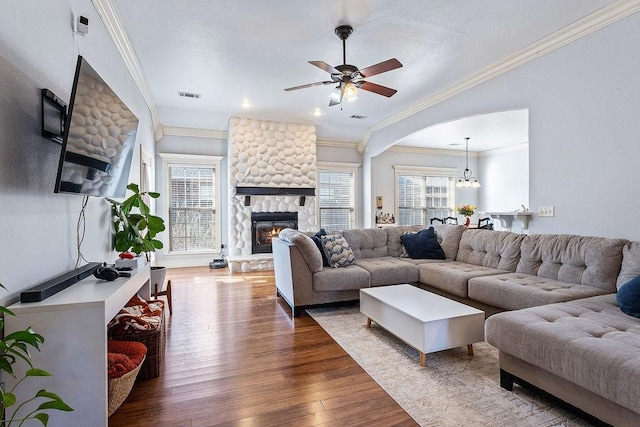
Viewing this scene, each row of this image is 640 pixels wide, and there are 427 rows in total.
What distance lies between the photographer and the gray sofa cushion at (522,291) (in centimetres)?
253

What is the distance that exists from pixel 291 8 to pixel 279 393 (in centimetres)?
314

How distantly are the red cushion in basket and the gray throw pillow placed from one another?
7.07 feet

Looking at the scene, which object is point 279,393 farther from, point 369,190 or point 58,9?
point 369,190

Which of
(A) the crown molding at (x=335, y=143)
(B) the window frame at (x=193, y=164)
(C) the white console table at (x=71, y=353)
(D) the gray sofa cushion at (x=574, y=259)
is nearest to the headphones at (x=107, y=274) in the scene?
(C) the white console table at (x=71, y=353)

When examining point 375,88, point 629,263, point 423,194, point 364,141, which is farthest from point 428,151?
point 629,263

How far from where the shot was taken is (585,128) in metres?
3.17

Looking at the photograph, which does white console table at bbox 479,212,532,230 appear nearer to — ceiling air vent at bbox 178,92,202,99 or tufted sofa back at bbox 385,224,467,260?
tufted sofa back at bbox 385,224,467,260

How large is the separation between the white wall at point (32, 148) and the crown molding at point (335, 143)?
5.40 m

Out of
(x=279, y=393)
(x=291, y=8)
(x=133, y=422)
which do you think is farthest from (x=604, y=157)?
(x=133, y=422)

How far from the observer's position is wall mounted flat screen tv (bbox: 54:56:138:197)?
1.64m

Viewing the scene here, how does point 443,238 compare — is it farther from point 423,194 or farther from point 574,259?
point 423,194

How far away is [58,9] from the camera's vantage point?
6.32 ft

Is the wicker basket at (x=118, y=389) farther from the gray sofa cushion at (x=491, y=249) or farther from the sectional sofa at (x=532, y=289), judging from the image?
the gray sofa cushion at (x=491, y=249)

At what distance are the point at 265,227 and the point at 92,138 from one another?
4.71m
